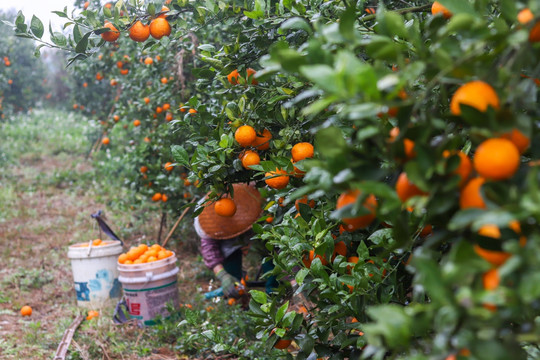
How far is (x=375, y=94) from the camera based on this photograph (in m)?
0.61

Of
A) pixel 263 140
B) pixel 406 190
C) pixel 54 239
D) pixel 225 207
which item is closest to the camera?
pixel 406 190

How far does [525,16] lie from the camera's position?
0.66 metres

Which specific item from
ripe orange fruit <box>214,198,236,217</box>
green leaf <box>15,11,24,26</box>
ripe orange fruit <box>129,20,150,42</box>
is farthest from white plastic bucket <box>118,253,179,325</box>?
green leaf <box>15,11,24,26</box>

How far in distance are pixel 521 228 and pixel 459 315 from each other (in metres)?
0.19

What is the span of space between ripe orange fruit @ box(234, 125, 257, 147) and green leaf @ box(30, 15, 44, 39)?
880mm

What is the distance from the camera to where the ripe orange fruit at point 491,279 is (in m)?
0.56

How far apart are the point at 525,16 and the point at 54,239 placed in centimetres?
535

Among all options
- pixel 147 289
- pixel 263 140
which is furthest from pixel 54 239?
pixel 263 140

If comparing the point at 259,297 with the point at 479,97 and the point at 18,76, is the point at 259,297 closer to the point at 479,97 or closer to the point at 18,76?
the point at 479,97

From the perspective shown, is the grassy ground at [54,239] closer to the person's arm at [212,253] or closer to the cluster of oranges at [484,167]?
the person's arm at [212,253]

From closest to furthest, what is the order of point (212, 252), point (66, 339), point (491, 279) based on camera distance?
point (491, 279) < point (66, 339) < point (212, 252)

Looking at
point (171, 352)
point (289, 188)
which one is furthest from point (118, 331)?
point (289, 188)

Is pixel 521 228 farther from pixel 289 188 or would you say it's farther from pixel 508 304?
pixel 289 188

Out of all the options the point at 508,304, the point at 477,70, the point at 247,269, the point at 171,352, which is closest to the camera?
the point at 508,304
